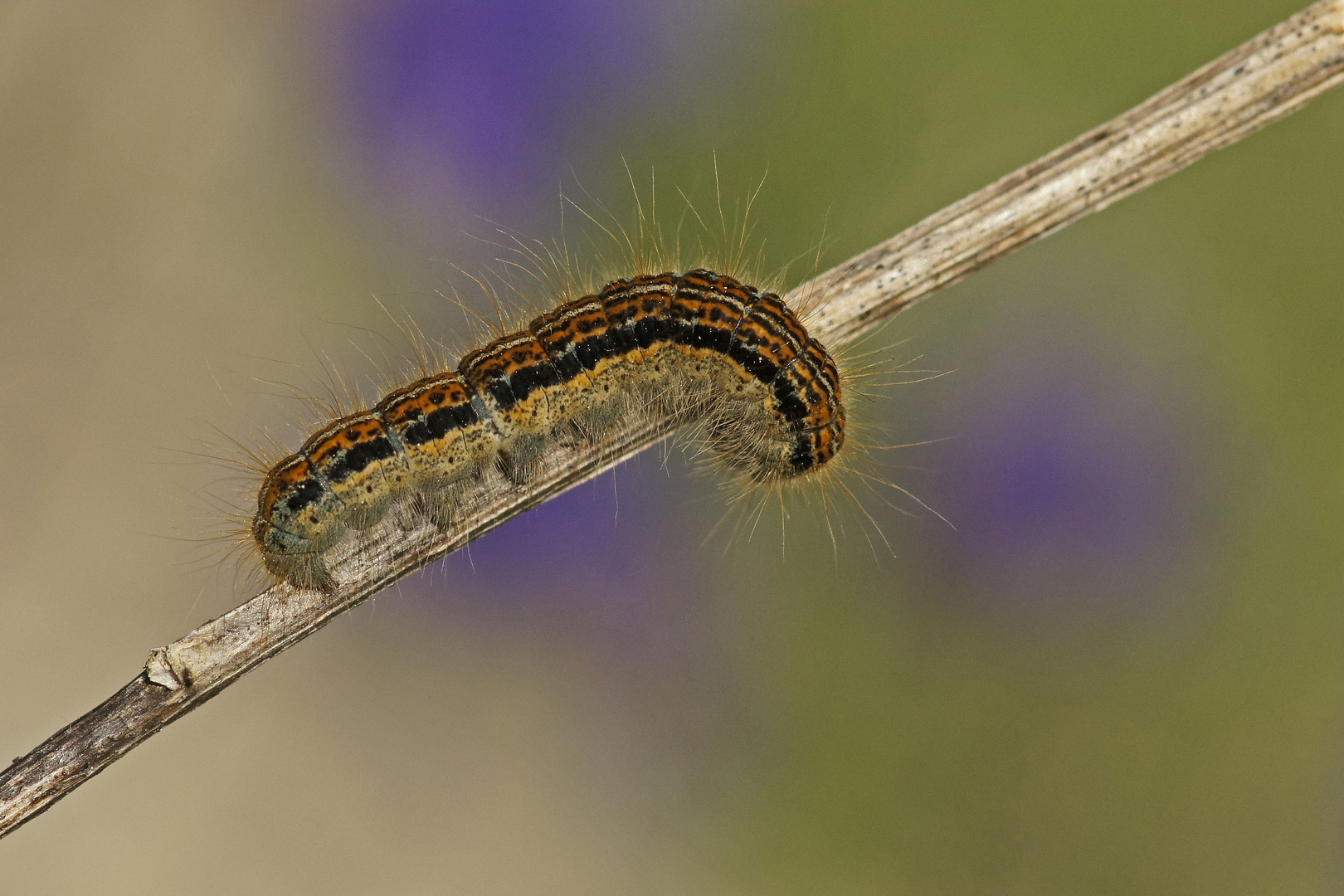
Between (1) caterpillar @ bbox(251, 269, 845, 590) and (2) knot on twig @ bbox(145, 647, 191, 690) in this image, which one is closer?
(2) knot on twig @ bbox(145, 647, 191, 690)

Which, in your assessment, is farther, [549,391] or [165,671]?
[549,391]

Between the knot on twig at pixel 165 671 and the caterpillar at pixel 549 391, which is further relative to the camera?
the caterpillar at pixel 549 391

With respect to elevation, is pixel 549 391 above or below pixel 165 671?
above

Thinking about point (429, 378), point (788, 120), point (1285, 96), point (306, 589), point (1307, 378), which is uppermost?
point (788, 120)

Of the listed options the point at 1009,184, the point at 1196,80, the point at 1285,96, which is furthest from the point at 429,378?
the point at 1285,96

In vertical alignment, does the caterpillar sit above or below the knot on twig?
above

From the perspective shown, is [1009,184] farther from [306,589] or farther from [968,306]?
[306,589]

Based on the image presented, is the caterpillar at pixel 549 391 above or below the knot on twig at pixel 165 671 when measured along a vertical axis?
above

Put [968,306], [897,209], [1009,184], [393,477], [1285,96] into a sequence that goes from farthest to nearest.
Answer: [968,306]
[897,209]
[393,477]
[1009,184]
[1285,96]
